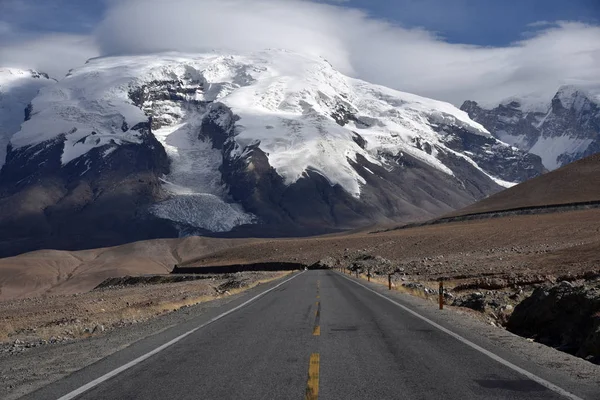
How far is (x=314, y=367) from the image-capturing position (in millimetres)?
11172

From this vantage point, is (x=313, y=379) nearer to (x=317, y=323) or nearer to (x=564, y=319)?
(x=317, y=323)

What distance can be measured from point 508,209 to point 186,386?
12332cm

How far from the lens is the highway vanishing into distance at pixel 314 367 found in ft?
30.9

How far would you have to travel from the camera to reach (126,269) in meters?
151

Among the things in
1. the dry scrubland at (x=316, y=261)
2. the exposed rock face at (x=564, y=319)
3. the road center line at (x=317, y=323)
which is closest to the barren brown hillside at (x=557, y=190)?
the dry scrubland at (x=316, y=261)

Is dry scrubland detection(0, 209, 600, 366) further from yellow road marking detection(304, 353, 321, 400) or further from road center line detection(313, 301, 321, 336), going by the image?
yellow road marking detection(304, 353, 321, 400)

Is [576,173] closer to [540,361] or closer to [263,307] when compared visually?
[263,307]

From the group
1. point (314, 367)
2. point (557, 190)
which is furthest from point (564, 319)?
point (557, 190)

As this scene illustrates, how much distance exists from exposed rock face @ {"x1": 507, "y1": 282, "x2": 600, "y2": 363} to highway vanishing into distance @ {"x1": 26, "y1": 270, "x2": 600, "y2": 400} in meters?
2.15

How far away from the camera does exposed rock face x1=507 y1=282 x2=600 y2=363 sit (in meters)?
14.3

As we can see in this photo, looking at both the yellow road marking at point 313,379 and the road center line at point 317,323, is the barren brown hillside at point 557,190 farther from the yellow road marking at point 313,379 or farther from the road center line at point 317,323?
the yellow road marking at point 313,379

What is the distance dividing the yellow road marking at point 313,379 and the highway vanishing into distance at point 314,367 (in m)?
0.01

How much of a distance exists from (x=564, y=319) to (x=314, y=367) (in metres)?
8.29

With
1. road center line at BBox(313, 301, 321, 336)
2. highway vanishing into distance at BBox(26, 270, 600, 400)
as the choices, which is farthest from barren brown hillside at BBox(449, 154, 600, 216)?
highway vanishing into distance at BBox(26, 270, 600, 400)
